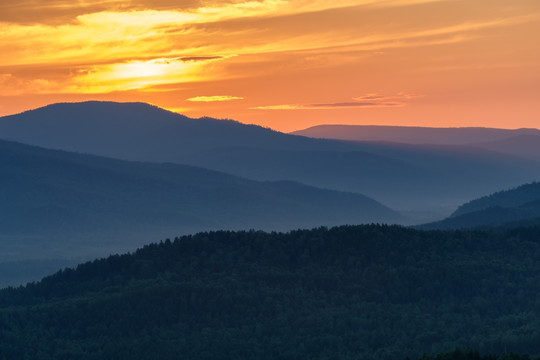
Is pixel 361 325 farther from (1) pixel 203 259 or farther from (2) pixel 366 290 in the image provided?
(1) pixel 203 259

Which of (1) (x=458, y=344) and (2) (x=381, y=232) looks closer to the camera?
(1) (x=458, y=344)

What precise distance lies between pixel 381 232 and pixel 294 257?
12.9 m

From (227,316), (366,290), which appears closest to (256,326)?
(227,316)

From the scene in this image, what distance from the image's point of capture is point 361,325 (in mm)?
120500

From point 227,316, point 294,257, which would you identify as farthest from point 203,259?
point 227,316

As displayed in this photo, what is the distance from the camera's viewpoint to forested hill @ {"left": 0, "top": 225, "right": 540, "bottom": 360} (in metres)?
115

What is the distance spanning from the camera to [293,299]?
431 ft

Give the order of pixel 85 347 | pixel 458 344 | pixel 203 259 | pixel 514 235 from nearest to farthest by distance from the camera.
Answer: pixel 458 344
pixel 85 347
pixel 203 259
pixel 514 235

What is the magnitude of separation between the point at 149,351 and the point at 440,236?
51637mm

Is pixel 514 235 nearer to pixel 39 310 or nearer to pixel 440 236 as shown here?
pixel 440 236

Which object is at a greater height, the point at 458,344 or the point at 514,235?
the point at 514,235

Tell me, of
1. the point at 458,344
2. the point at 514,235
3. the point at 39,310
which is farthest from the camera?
the point at 514,235

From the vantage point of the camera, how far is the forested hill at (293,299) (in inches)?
4542

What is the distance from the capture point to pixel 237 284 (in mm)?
134500
